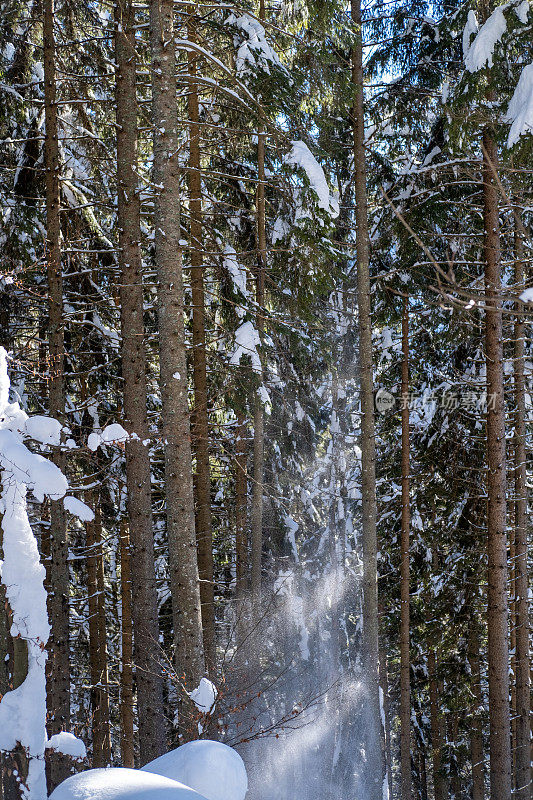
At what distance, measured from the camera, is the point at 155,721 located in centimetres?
699

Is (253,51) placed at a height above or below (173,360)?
above

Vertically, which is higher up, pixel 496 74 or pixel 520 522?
pixel 496 74

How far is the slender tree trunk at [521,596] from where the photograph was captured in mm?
11312

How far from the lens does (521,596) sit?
38.7 ft

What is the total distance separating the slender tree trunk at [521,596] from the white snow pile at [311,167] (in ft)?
17.0

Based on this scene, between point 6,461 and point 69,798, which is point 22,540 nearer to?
point 6,461

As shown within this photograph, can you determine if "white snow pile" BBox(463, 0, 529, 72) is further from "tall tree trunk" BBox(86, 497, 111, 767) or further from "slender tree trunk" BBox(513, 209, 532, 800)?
"tall tree trunk" BBox(86, 497, 111, 767)

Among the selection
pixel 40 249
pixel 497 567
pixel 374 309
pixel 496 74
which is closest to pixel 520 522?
pixel 497 567

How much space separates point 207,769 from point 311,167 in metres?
6.16

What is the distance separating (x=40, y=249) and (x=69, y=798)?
8.81 m

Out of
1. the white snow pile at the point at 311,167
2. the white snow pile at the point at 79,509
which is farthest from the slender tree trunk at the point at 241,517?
the white snow pile at the point at 79,509

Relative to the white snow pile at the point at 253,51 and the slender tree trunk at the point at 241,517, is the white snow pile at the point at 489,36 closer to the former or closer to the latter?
the white snow pile at the point at 253,51

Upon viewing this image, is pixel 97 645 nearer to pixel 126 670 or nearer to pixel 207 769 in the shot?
pixel 126 670

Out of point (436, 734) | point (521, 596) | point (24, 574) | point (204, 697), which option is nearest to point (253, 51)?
point (24, 574)
